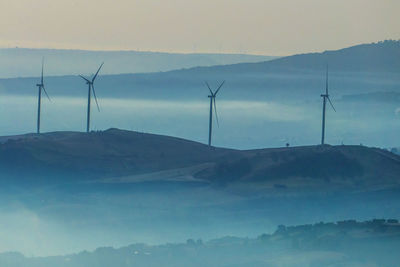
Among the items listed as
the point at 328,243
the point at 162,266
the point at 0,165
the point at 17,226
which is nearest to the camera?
the point at 162,266

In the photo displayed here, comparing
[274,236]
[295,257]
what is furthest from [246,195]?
[295,257]

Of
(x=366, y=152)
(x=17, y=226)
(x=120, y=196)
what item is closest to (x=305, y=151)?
(x=366, y=152)

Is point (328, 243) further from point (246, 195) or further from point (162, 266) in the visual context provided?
point (246, 195)

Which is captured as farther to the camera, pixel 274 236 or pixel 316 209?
pixel 316 209

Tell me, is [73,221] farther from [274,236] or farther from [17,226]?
[274,236]

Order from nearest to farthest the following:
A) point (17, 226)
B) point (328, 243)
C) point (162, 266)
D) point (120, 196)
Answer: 1. point (162, 266)
2. point (328, 243)
3. point (17, 226)
4. point (120, 196)

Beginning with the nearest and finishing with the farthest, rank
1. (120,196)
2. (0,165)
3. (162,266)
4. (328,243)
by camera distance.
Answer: (162,266) < (328,243) < (120,196) < (0,165)
